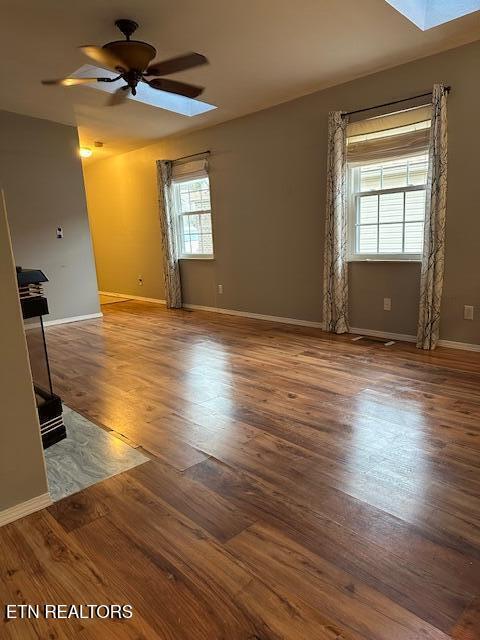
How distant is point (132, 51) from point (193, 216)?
11.7 feet

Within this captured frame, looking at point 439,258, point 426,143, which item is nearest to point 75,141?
point 426,143

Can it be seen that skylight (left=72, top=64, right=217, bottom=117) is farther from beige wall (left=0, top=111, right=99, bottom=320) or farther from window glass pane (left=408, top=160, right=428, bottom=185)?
window glass pane (left=408, top=160, right=428, bottom=185)

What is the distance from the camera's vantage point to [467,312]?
3709 millimetres

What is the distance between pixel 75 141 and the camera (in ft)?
18.3

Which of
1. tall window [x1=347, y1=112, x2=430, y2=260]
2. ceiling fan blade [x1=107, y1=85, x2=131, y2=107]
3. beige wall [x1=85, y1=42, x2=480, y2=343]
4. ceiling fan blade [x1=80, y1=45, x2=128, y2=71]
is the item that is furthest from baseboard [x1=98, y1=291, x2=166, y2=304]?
ceiling fan blade [x1=80, y1=45, x2=128, y2=71]

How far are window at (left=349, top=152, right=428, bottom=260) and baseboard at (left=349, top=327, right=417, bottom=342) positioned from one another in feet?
2.54

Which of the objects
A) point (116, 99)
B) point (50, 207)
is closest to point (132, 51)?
point (116, 99)

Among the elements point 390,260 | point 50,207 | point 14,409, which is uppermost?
point 50,207

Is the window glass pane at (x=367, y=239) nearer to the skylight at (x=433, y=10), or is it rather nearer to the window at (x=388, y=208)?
the window at (x=388, y=208)

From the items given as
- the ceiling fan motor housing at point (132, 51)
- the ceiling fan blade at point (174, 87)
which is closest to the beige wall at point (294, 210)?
the ceiling fan blade at point (174, 87)

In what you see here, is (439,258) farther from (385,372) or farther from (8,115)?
(8,115)

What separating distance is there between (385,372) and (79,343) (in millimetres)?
3267

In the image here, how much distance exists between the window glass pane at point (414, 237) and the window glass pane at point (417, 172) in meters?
0.39

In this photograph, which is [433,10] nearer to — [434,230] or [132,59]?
[434,230]
